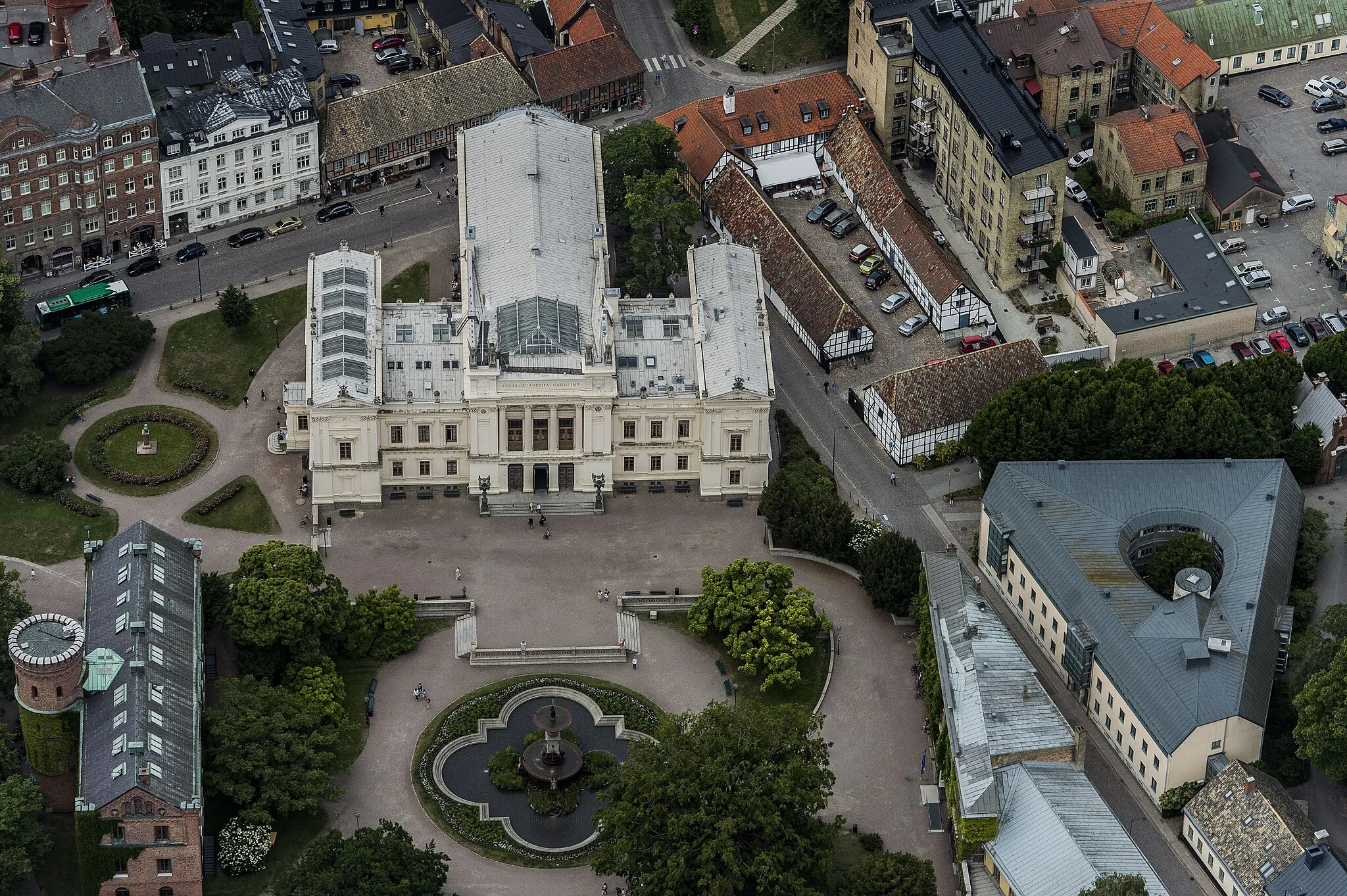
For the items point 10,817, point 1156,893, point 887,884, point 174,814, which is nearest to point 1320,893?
point 1156,893

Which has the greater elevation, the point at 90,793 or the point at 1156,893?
the point at 90,793

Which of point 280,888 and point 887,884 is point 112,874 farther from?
point 887,884

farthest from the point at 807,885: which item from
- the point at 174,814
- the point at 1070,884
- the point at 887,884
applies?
the point at 174,814

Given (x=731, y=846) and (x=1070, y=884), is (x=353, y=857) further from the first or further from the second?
(x=1070, y=884)

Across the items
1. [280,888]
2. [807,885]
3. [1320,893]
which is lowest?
[1320,893]

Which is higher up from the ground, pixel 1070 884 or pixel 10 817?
pixel 10 817
